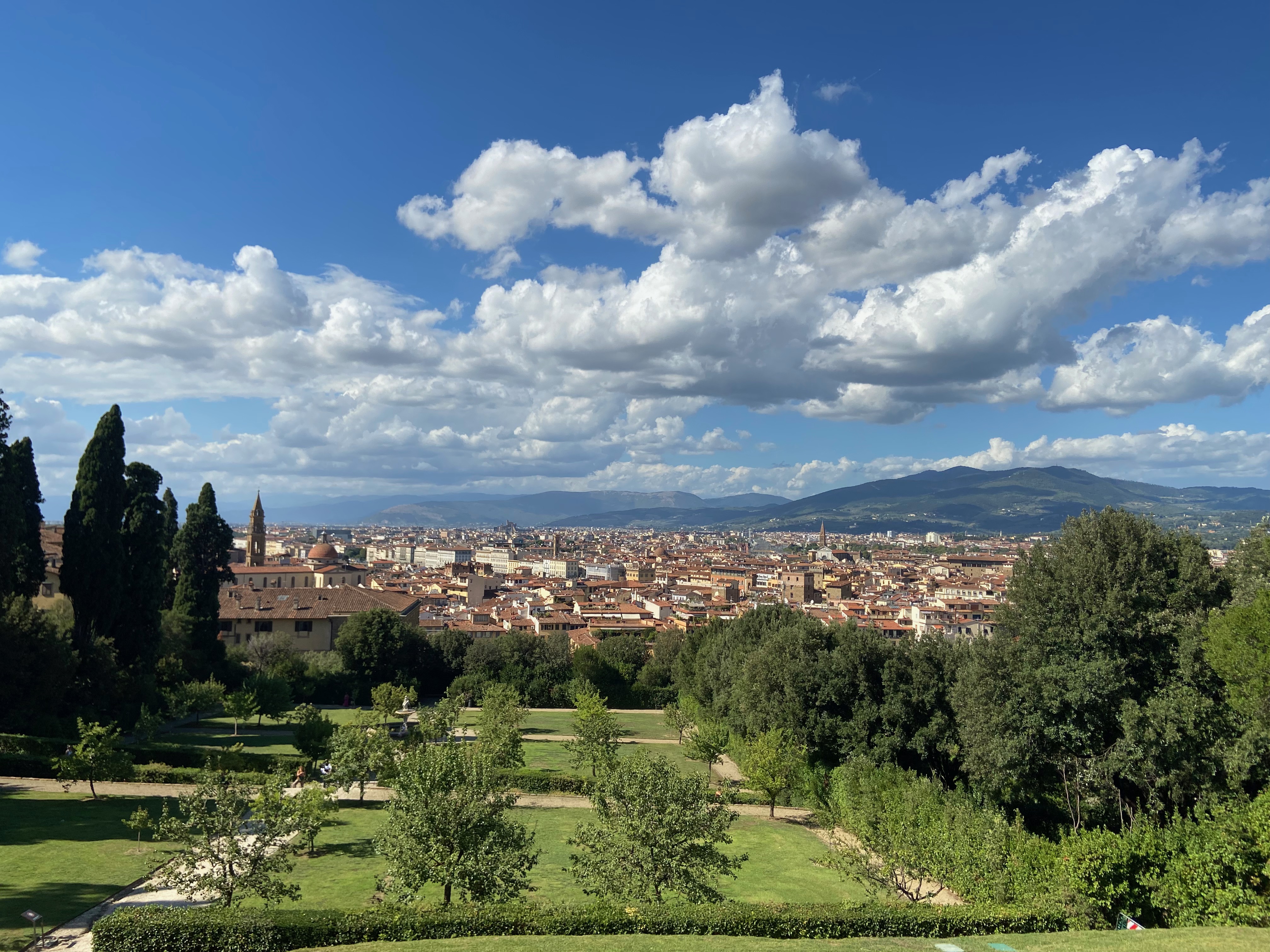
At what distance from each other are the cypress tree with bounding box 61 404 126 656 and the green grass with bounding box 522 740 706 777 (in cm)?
2502

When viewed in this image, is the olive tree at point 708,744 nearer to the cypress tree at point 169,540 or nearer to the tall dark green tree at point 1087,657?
the tall dark green tree at point 1087,657

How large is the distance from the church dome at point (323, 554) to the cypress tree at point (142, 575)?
318 feet

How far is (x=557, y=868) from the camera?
82.6 feet

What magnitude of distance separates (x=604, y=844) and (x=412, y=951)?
5.32m

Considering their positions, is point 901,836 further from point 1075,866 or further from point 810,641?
point 810,641

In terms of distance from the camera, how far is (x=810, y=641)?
1558 inches

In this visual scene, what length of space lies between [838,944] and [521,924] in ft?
21.5

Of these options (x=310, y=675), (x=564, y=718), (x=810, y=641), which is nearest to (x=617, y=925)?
(x=810, y=641)

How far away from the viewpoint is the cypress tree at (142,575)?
147ft

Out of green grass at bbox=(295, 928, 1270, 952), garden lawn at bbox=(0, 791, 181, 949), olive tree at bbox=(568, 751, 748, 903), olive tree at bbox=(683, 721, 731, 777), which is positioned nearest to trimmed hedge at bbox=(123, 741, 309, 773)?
garden lawn at bbox=(0, 791, 181, 949)

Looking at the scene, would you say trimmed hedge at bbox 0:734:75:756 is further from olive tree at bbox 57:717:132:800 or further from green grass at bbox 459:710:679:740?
green grass at bbox 459:710:679:740

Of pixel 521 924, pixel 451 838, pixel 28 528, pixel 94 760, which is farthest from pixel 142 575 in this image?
pixel 521 924

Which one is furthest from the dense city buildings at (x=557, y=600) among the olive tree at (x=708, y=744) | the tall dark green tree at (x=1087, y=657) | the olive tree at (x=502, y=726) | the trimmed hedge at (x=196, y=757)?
the trimmed hedge at (x=196, y=757)

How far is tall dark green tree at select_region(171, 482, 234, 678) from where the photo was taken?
54281 mm
